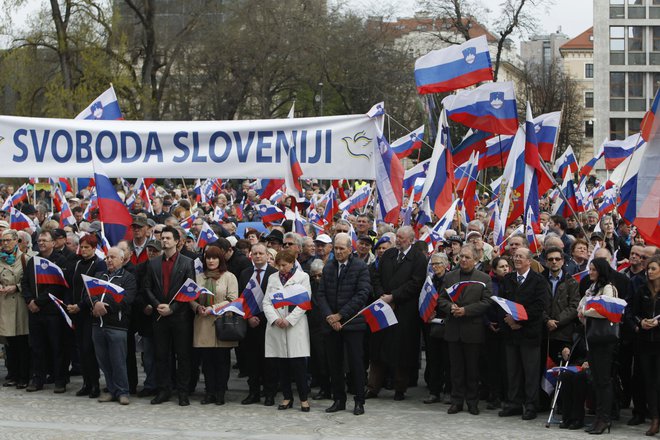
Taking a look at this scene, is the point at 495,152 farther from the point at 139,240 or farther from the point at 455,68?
the point at 139,240

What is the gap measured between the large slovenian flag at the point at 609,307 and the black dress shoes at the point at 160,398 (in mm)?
4556

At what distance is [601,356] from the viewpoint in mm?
10070

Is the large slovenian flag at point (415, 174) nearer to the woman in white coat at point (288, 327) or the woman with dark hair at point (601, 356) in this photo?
the woman in white coat at point (288, 327)

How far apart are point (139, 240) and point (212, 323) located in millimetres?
1621

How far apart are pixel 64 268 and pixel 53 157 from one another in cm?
124

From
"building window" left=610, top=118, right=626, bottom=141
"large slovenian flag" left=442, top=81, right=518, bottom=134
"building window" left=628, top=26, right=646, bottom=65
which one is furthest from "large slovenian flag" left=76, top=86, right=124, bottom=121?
"building window" left=610, top=118, right=626, bottom=141

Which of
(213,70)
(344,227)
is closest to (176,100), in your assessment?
(213,70)

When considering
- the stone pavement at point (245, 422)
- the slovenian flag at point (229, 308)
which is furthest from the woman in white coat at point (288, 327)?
the stone pavement at point (245, 422)

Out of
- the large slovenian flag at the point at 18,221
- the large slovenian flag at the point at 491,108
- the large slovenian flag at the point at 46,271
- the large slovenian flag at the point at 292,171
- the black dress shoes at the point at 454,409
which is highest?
the large slovenian flag at the point at 491,108

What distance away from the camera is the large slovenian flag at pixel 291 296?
35.9ft

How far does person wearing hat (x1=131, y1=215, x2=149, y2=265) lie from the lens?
1236 centimetres

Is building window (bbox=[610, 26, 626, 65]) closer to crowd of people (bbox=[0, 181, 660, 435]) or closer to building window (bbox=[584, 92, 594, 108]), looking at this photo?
building window (bbox=[584, 92, 594, 108])

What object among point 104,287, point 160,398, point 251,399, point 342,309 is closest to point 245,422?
point 251,399

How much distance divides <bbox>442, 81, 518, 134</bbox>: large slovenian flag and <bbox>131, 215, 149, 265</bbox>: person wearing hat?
4492mm
